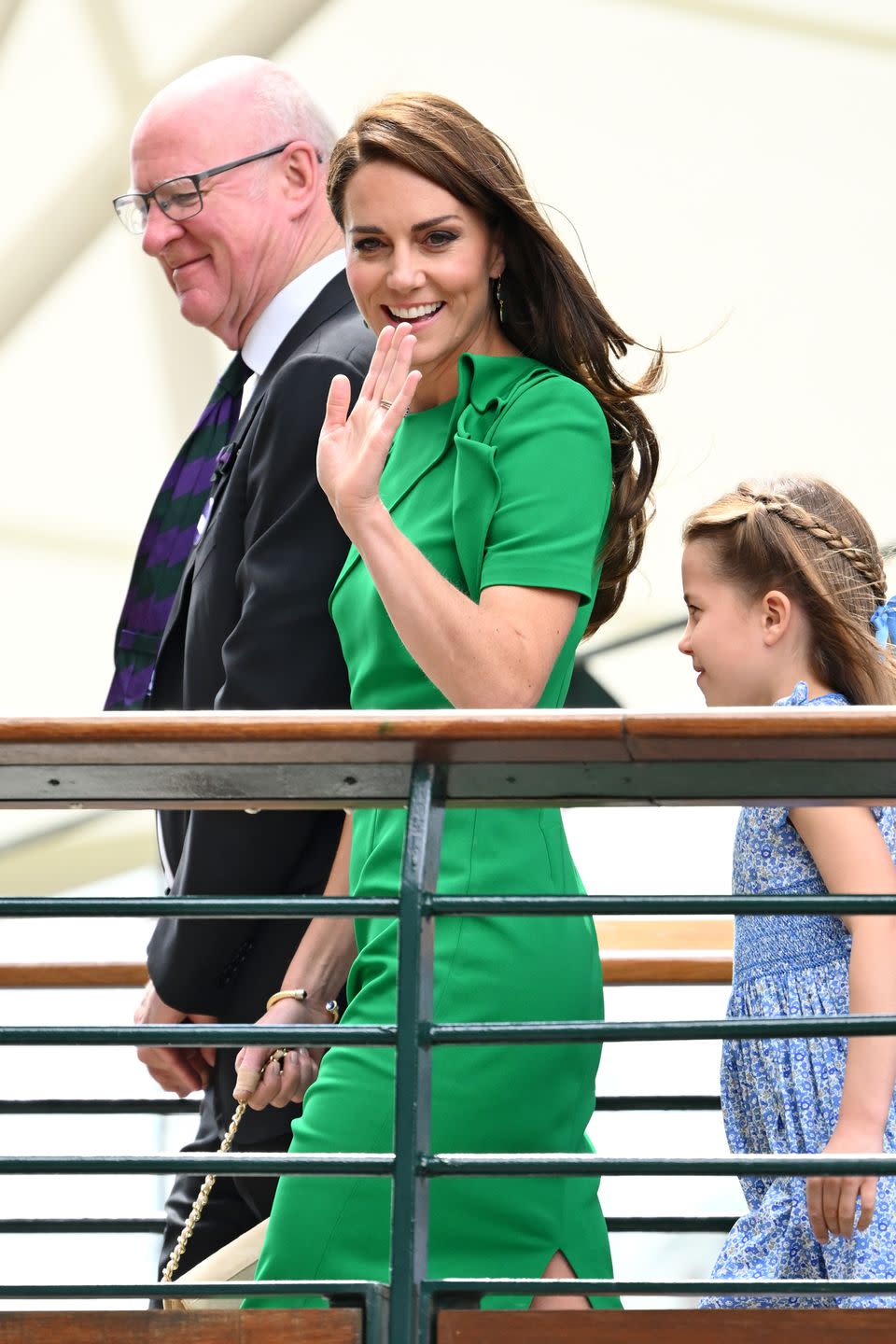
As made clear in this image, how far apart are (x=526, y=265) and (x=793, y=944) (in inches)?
29.4

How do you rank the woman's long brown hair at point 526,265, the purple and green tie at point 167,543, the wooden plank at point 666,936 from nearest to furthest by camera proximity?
1. the woman's long brown hair at point 526,265
2. the purple and green tie at point 167,543
3. the wooden plank at point 666,936

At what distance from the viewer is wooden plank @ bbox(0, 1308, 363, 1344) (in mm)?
1355

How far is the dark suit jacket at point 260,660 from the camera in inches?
78.8

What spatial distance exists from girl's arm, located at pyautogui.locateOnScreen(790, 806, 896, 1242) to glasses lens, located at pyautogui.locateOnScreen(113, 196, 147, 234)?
1218mm

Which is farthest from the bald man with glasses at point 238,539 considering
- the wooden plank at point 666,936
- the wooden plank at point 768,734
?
the wooden plank at point 666,936

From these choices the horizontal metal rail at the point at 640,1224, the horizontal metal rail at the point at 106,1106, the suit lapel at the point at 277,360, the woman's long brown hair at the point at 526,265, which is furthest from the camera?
the suit lapel at the point at 277,360

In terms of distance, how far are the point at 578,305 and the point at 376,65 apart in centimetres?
447

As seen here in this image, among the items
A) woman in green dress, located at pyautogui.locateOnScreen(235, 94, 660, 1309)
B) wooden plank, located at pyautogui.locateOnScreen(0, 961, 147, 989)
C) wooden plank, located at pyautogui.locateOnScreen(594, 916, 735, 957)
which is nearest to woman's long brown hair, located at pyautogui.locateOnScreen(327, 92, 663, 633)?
woman in green dress, located at pyautogui.locateOnScreen(235, 94, 660, 1309)

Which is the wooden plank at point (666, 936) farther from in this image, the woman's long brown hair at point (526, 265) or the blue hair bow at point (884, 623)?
the woman's long brown hair at point (526, 265)

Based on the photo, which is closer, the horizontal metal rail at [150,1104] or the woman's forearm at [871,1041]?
the woman's forearm at [871,1041]

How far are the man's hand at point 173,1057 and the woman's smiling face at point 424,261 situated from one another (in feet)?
2.48

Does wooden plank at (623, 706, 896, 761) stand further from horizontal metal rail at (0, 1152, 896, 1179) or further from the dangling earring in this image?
the dangling earring

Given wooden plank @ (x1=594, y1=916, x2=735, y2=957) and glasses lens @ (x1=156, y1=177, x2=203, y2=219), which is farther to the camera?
wooden plank @ (x1=594, y1=916, x2=735, y2=957)

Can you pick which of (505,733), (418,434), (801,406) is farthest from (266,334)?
(801,406)
